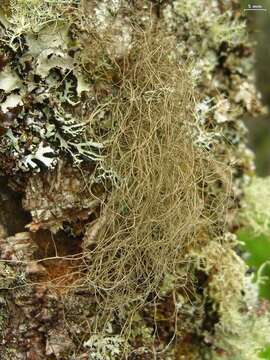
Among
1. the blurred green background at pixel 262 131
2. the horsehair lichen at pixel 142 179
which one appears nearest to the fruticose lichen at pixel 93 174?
the horsehair lichen at pixel 142 179

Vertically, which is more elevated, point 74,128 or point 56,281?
point 74,128

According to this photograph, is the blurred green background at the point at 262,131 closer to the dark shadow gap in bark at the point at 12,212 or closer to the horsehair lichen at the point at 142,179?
the horsehair lichen at the point at 142,179

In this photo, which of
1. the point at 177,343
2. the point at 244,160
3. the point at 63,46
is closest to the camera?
the point at 63,46

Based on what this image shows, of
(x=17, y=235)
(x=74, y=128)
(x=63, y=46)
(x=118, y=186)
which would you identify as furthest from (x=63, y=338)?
(x=63, y=46)

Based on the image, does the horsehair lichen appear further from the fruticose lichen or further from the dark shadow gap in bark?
the dark shadow gap in bark

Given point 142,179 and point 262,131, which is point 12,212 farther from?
point 262,131

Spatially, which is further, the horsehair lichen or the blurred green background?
the blurred green background

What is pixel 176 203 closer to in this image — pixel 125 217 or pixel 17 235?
pixel 125 217

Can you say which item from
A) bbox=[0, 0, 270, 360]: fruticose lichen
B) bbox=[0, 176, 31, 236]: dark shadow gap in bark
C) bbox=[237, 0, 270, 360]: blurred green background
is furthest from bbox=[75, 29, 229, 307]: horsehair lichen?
bbox=[237, 0, 270, 360]: blurred green background
